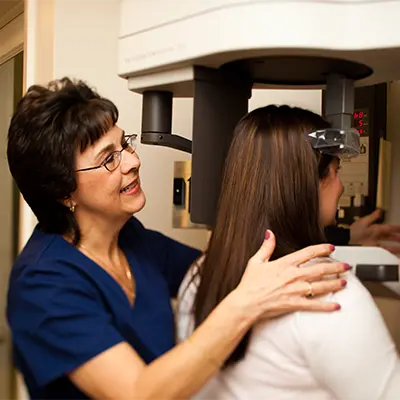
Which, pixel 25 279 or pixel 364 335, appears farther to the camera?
pixel 25 279

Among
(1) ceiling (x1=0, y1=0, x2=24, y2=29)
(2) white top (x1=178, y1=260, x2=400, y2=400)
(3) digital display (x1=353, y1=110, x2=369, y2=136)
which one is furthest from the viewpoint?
(1) ceiling (x1=0, y1=0, x2=24, y2=29)

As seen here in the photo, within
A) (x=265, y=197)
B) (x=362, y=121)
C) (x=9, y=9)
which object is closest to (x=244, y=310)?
(x=265, y=197)

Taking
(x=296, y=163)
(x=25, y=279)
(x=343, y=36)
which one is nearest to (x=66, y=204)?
(x=25, y=279)

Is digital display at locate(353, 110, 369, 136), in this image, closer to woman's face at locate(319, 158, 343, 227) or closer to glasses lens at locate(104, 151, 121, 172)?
woman's face at locate(319, 158, 343, 227)

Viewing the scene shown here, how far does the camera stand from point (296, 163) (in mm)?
856

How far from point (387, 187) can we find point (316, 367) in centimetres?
66

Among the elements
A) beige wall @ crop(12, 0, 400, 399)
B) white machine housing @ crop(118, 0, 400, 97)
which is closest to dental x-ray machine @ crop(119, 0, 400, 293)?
white machine housing @ crop(118, 0, 400, 97)

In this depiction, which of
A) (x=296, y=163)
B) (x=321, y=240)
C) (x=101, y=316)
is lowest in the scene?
(x=101, y=316)

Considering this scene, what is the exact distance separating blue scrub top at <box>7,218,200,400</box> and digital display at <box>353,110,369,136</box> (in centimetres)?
61

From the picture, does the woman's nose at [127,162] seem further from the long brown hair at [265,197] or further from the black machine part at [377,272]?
the black machine part at [377,272]

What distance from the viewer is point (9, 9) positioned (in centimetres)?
176

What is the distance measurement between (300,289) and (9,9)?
4.78ft

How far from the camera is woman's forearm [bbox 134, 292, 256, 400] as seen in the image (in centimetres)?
79

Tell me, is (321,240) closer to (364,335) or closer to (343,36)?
(364,335)
